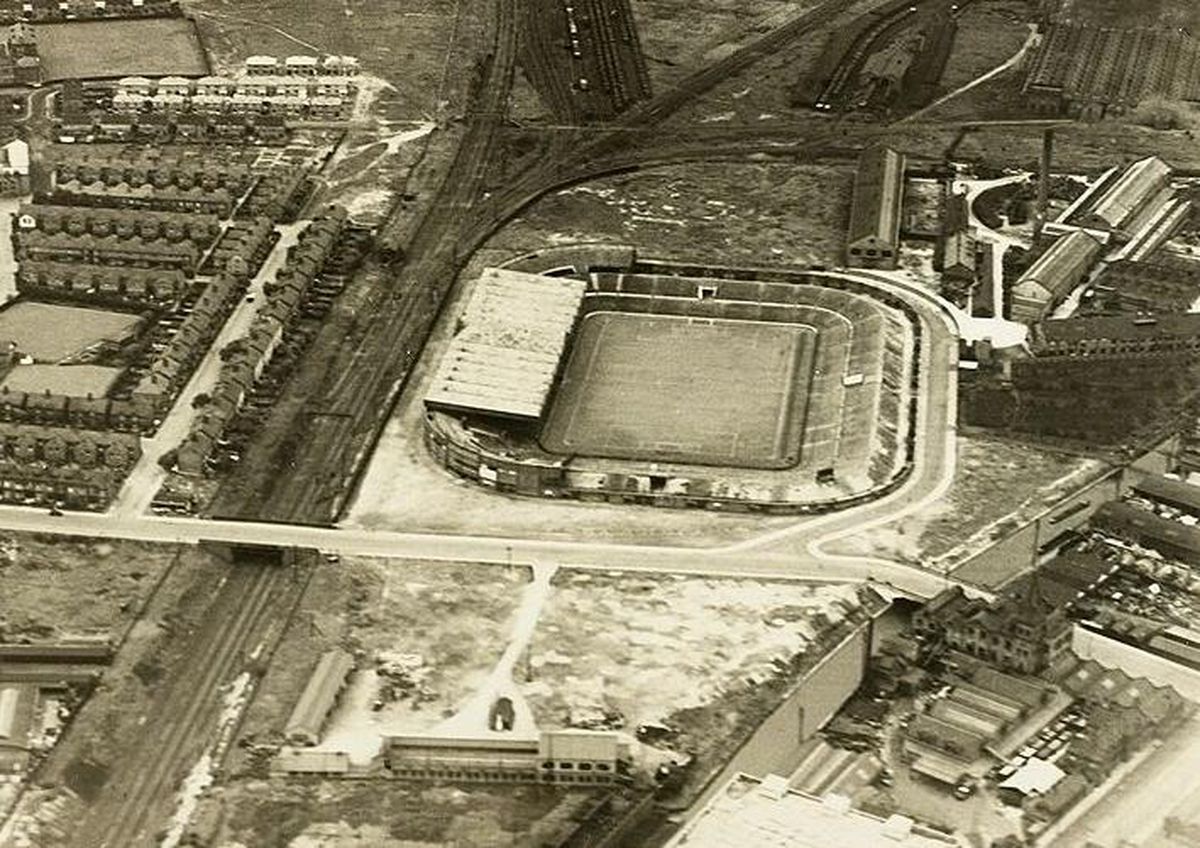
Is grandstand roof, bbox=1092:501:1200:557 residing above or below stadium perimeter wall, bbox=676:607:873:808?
above

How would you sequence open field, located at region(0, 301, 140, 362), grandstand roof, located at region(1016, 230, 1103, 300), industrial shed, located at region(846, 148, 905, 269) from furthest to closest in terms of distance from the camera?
industrial shed, located at region(846, 148, 905, 269), grandstand roof, located at region(1016, 230, 1103, 300), open field, located at region(0, 301, 140, 362)

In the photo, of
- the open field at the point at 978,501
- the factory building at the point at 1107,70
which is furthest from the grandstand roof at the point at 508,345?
the factory building at the point at 1107,70

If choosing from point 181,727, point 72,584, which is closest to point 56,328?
point 72,584

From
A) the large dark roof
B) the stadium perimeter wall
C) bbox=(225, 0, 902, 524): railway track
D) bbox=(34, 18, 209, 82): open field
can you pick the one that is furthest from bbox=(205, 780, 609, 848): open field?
bbox=(34, 18, 209, 82): open field

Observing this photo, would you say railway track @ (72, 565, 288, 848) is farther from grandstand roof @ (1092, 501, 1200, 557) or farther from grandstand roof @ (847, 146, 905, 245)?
grandstand roof @ (847, 146, 905, 245)

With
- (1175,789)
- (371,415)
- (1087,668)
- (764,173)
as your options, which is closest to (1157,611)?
Result: (1087,668)

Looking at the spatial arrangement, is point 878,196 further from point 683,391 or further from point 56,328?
point 56,328
